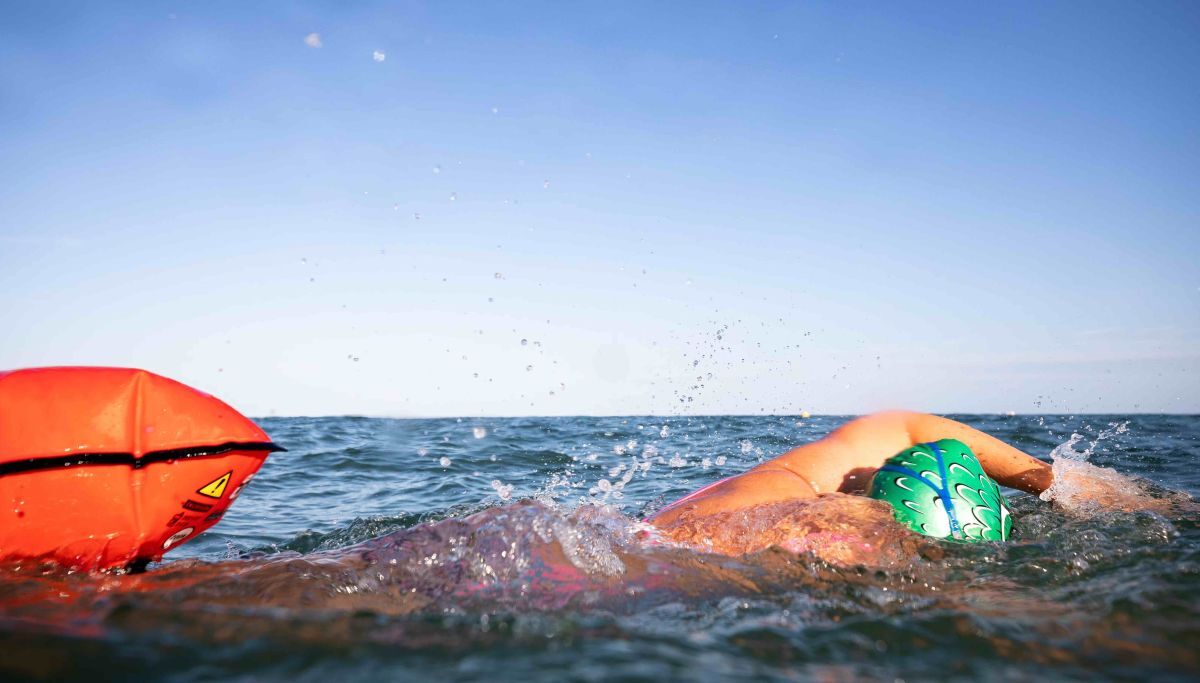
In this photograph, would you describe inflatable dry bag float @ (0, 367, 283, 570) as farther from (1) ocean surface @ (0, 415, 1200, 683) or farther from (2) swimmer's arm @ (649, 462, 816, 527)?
(2) swimmer's arm @ (649, 462, 816, 527)

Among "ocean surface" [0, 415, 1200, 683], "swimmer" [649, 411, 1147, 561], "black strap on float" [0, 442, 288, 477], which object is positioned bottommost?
"ocean surface" [0, 415, 1200, 683]

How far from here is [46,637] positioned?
7.20 feet

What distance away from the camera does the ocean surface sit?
2.10 metres

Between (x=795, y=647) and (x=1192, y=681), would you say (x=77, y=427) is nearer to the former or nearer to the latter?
(x=795, y=647)

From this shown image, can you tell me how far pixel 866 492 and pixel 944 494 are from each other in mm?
473

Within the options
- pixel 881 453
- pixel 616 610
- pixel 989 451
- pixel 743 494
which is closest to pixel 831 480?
pixel 881 453

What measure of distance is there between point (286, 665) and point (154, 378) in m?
2.16

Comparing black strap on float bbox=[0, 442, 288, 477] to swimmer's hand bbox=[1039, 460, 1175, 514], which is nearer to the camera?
black strap on float bbox=[0, 442, 288, 477]

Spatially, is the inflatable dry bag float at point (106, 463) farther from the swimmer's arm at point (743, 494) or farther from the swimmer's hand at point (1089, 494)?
the swimmer's hand at point (1089, 494)

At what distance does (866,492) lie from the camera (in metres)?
4.55

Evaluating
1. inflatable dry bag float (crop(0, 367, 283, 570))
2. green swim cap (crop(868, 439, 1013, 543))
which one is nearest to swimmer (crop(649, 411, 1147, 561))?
green swim cap (crop(868, 439, 1013, 543))

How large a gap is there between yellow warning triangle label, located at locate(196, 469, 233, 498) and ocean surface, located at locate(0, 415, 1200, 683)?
13.9 inches

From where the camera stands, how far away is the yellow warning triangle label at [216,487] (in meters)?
3.61

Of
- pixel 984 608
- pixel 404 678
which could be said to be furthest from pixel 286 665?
pixel 984 608
